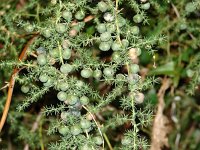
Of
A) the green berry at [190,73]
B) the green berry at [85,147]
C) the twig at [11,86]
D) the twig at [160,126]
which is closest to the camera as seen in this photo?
the green berry at [85,147]

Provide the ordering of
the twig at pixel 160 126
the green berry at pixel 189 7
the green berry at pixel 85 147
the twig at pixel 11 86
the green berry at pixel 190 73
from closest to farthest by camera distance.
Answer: the green berry at pixel 85 147
the twig at pixel 11 86
the green berry at pixel 189 7
the green berry at pixel 190 73
the twig at pixel 160 126

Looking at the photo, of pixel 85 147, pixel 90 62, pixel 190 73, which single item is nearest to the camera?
pixel 85 147

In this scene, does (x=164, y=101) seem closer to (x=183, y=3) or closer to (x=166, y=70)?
(x=166, y=70)

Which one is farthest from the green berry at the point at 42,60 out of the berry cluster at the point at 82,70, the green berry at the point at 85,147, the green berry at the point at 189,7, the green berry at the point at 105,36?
the green berry at the point at 189,7

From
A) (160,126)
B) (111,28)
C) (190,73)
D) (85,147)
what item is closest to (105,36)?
(111,28)

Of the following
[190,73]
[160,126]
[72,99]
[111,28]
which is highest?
[111,28]

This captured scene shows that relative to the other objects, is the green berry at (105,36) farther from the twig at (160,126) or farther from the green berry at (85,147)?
the twig at (160,126)

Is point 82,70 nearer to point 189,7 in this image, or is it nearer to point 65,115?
point 65,115

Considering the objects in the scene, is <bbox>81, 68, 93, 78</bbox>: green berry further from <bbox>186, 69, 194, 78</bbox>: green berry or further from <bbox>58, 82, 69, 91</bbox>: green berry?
<bbox>186, 69, 194, 78</bbox>: green berry

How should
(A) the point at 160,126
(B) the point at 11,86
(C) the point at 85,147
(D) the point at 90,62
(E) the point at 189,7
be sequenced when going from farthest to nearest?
1. (A) the point at 160,126
2. (E) the point at 189,7
3. (B) the point at 11,86
4. (D) the point at 90,62
5. (C) the point at 85,147

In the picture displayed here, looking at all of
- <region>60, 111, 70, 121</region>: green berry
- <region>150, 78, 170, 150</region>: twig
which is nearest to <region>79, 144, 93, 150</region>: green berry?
<region>60, 111, 70, 121</region>: green berry

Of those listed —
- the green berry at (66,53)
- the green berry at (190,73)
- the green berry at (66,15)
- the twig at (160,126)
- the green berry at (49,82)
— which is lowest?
the twig at (160,126)

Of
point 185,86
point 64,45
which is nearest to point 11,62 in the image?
point 64,45
